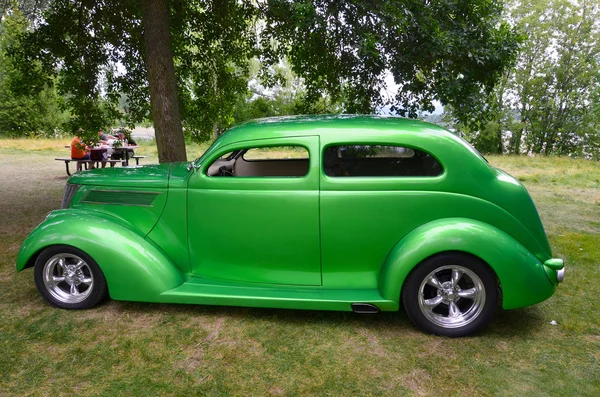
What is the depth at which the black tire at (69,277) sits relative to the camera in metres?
3.70

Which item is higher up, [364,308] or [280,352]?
[364,308]

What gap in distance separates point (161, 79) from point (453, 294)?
549 cm

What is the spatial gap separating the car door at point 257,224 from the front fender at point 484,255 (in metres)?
0.71

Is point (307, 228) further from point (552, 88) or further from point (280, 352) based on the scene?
point (552, 88)

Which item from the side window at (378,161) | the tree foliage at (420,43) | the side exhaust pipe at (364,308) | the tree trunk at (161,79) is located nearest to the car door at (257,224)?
the side window at (378,161)

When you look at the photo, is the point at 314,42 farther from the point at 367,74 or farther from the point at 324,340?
the point at 324,340

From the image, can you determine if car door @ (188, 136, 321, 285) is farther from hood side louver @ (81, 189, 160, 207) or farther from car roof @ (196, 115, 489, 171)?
hood side louver @ (81, 189, 160, 207)

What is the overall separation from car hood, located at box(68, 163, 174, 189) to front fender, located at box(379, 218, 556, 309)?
2.18 m

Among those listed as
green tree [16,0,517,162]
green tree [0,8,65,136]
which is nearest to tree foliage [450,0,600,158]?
green tree [16,0,517,162]

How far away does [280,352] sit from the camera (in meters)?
3.15

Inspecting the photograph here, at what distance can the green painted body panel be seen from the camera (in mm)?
3328

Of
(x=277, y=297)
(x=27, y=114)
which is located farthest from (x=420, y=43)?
(x=27, y=114)

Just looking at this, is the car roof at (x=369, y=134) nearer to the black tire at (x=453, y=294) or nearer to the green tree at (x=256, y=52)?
the black tire at (x=453, y=294)

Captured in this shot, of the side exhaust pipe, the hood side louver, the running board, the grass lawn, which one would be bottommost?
the grass lawn
